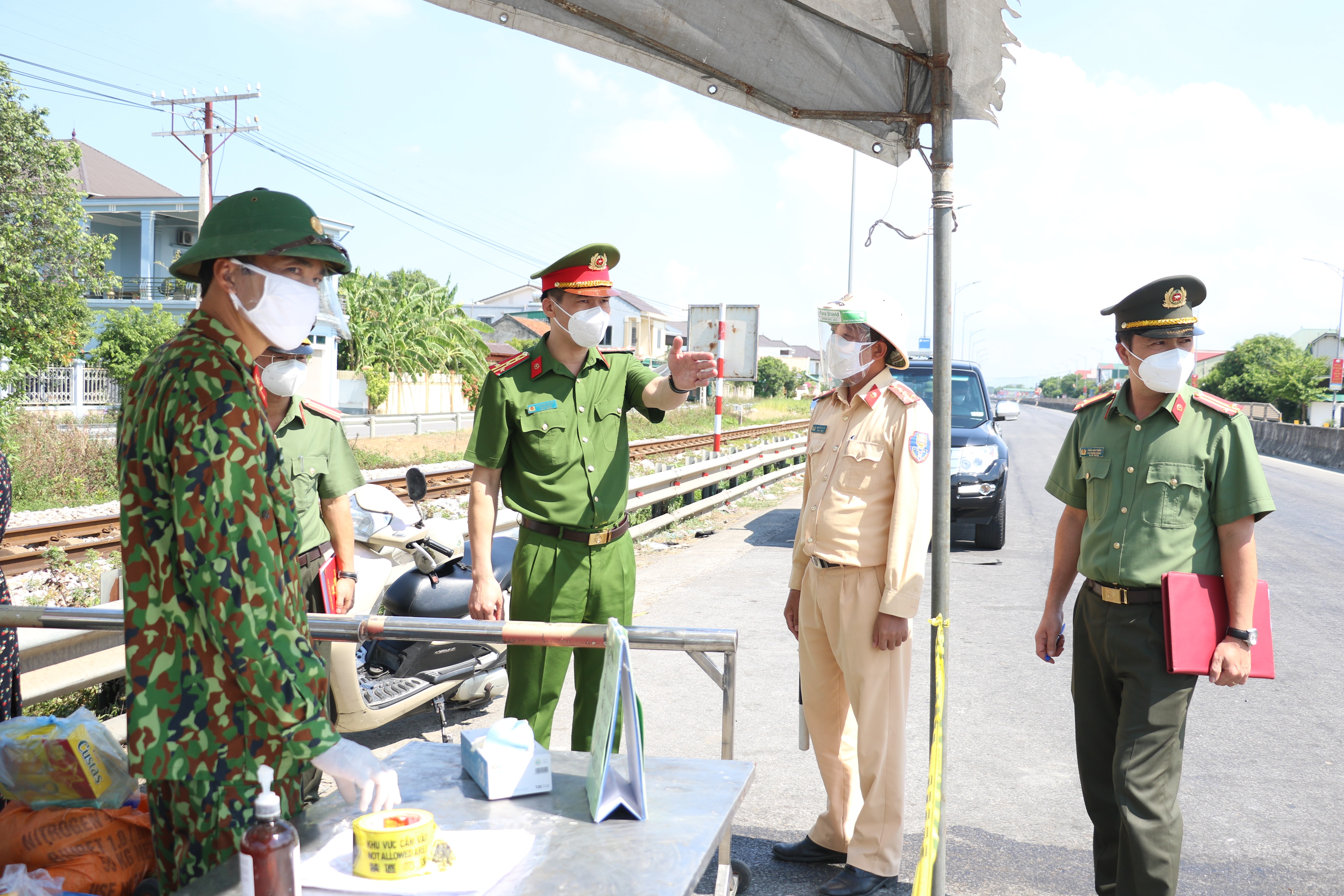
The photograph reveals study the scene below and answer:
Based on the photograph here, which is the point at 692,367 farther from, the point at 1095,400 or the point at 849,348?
the point at 1095,400

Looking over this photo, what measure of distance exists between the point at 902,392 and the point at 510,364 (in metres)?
1.53

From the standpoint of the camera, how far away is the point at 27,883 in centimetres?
211

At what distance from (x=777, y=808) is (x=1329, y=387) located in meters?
57.4

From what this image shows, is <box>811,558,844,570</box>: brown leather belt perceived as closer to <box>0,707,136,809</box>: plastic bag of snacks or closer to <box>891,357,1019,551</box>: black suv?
<box>0,707,136,809</box>: plastic bag of snacks

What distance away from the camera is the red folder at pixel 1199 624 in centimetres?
293

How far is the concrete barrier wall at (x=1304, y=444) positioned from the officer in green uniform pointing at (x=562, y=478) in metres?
26.0

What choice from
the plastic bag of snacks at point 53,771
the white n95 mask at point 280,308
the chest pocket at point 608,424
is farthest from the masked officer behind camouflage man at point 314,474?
the white n95 mask at point 280,308

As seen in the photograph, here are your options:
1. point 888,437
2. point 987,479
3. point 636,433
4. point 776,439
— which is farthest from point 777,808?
point 636,433

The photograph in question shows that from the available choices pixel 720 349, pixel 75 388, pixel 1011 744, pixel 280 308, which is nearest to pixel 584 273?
pixel 280 308

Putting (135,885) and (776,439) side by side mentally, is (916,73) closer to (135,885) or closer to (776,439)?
(135,885)

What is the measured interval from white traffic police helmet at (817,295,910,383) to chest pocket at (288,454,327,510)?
2.37 metres

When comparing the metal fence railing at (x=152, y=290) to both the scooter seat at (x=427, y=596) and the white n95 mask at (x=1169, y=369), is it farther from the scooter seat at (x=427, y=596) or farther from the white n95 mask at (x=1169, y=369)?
the white n95 mask at (x=1169, y=369)

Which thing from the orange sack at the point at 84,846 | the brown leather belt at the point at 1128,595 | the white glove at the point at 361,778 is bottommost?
the orange sack at the point at 84,846

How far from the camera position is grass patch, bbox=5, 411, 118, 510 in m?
13.7
